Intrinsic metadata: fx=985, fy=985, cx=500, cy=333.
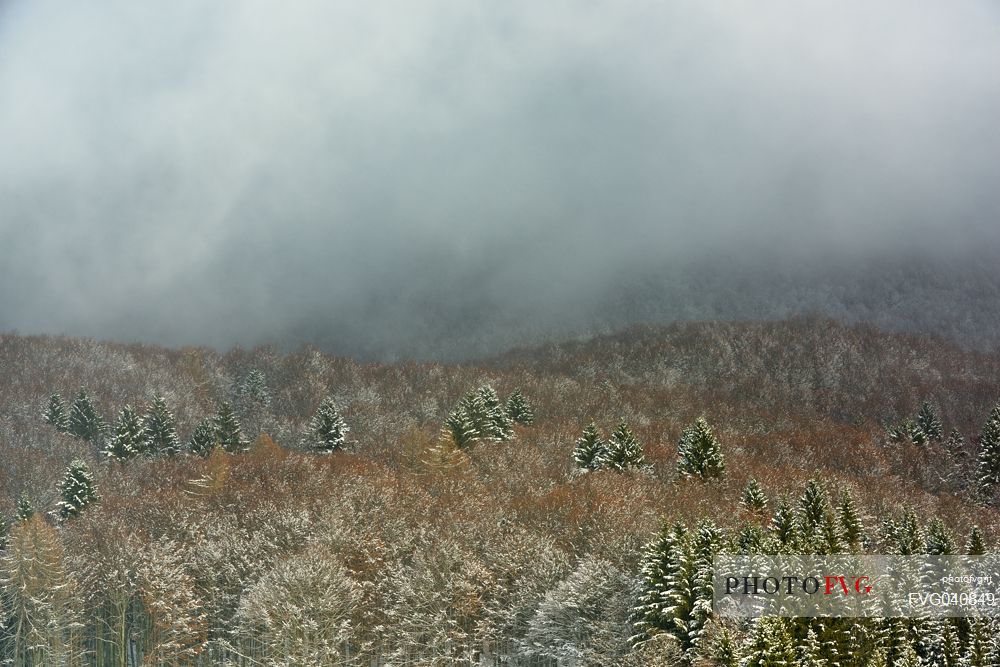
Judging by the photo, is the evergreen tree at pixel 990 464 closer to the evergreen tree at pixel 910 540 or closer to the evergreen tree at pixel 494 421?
the evergreen tree at pixel 910 540

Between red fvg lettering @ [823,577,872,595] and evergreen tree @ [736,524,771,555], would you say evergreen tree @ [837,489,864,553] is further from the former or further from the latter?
red fvg lettering @ [823,577,872,595]

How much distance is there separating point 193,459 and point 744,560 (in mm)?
60621

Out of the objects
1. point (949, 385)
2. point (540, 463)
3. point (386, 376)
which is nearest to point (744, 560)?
point (540, 463)

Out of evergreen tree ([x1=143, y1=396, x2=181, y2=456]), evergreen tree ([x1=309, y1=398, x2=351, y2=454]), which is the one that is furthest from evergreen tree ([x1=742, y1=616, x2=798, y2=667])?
evergreen tree ([x1=143, y1=396, x2=181, y2=456])

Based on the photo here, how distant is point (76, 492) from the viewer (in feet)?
238

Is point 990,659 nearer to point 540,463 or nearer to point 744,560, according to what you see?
point 744,560

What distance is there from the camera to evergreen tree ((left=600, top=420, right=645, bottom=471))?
238 feet

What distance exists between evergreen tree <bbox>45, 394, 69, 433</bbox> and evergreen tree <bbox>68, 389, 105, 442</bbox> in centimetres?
86

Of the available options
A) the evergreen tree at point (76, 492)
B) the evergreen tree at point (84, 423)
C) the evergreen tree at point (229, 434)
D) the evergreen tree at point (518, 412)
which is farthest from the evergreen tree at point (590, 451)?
the evergreen tree at point (84, 423)

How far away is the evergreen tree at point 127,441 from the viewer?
94250mm

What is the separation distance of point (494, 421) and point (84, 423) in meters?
53.4

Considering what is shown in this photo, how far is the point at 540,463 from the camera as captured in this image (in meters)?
78.2

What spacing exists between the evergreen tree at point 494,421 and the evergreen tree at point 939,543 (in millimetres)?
41306

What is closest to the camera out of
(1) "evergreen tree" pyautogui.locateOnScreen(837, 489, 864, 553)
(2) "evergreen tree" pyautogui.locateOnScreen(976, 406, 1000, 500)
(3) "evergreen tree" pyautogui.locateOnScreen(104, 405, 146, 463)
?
(1) "evergreen tree" pyautogui.locateOnScreen(837, 489, 864, 553)
